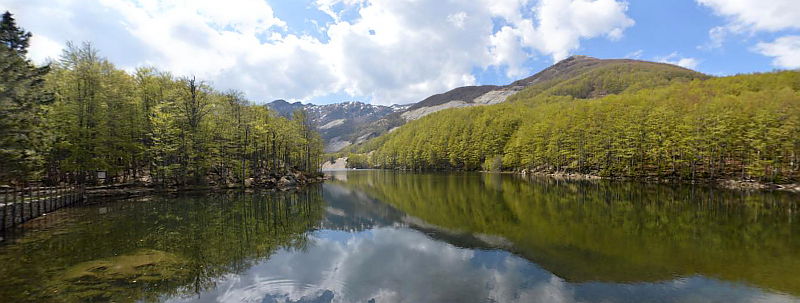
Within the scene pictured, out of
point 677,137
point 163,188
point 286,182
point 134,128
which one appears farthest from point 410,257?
point 677,137

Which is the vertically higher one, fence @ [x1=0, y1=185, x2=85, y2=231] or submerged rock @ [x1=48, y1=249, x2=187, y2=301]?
fence @ [x1=0, y1=185, x2=85, y2=231]

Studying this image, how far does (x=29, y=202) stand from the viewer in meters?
25.4

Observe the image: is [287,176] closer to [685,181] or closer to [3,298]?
[3,298]

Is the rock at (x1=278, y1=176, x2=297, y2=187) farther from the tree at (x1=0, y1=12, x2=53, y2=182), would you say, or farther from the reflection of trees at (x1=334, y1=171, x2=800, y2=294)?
the tree at (x1=0, y1=12, x2=53, y2=182)

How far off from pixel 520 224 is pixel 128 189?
1984 inches

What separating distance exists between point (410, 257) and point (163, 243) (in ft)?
47.3

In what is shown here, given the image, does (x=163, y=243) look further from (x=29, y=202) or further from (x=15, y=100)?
(x=29, y=202)

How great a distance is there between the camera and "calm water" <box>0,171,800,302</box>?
39.2 feet

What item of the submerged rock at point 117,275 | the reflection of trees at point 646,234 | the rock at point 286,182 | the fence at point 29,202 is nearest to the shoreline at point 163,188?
the rock at point 286,182

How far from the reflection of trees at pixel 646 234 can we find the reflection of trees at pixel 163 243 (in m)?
13.6

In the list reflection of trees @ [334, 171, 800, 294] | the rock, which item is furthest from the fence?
reflection of trees @ [334, 171, 800, 294]

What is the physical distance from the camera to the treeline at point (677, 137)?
58312mm

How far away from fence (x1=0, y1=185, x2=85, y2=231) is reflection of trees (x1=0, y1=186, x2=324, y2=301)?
3043 mm

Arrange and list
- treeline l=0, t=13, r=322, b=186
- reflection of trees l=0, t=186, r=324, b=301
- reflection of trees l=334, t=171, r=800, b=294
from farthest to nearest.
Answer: treeline l=0, t=13, r=322, b=186 → reflection of trees l=334, t=171, r=800, b=294 → reflection of trees l=0, t=186, r=324, b=301
